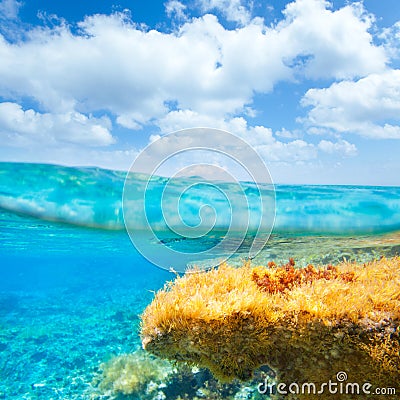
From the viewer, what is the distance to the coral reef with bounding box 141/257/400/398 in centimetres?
500

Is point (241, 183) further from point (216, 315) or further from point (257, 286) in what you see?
point (216, 315)

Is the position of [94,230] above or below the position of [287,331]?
above

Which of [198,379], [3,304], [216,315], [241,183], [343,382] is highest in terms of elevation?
[241,183]

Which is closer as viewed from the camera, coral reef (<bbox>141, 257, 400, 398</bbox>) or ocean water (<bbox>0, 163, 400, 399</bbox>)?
coral reef (<bbox>141, 257, 400, 398</bbox>)

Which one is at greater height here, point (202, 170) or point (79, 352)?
Result: point (202, 170)

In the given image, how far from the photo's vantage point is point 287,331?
17.0 feet

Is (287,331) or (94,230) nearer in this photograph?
(287,331)

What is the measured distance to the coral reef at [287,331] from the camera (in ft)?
16.4

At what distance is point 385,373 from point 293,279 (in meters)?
2.12

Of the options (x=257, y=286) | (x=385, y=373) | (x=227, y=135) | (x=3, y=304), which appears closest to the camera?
(x=385, y=373)

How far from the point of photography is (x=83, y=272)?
84312mm

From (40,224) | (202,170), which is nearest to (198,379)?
(202,170)

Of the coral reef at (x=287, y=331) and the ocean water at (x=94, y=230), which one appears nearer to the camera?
the coral reef at (x=287, y=331)

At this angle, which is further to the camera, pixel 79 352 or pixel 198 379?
pixel 79 352
